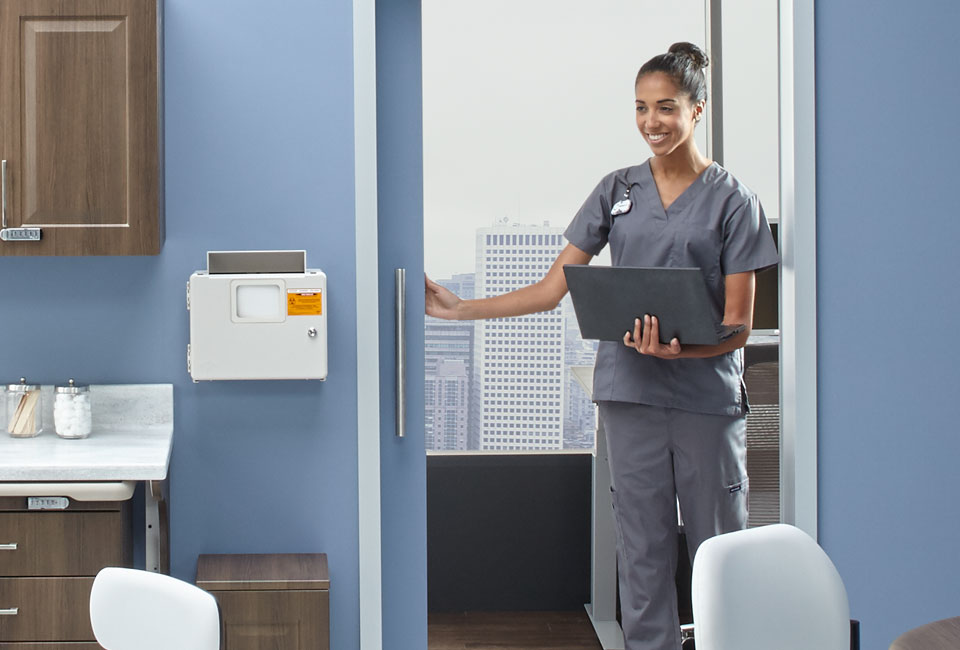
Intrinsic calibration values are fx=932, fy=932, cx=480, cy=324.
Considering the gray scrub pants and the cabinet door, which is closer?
the cabinet door

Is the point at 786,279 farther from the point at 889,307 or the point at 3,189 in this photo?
the point at 3,189

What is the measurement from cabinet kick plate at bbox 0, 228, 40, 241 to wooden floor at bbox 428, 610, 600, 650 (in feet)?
5.80

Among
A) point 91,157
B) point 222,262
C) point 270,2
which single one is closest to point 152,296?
point 222,262

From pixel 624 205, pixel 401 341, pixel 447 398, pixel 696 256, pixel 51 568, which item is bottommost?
pixel 51 568

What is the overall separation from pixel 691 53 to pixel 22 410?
1983 millimetres

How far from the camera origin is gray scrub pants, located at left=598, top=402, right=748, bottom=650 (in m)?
2.40

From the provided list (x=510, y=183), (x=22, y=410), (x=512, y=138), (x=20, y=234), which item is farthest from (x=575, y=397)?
(x=20, y=234)

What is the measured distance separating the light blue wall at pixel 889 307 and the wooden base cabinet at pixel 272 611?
1.40 meters

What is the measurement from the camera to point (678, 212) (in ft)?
8.03

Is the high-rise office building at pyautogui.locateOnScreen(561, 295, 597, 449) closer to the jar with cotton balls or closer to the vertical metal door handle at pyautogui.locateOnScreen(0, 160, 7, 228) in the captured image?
the jar with cotton balls

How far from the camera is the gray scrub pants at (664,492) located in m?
2.40

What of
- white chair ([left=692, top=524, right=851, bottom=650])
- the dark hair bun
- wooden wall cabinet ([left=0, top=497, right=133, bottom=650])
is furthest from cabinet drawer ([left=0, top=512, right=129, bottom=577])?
the dark hair bun

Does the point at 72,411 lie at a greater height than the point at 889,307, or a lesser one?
lesser

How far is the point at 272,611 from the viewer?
7.43ft
